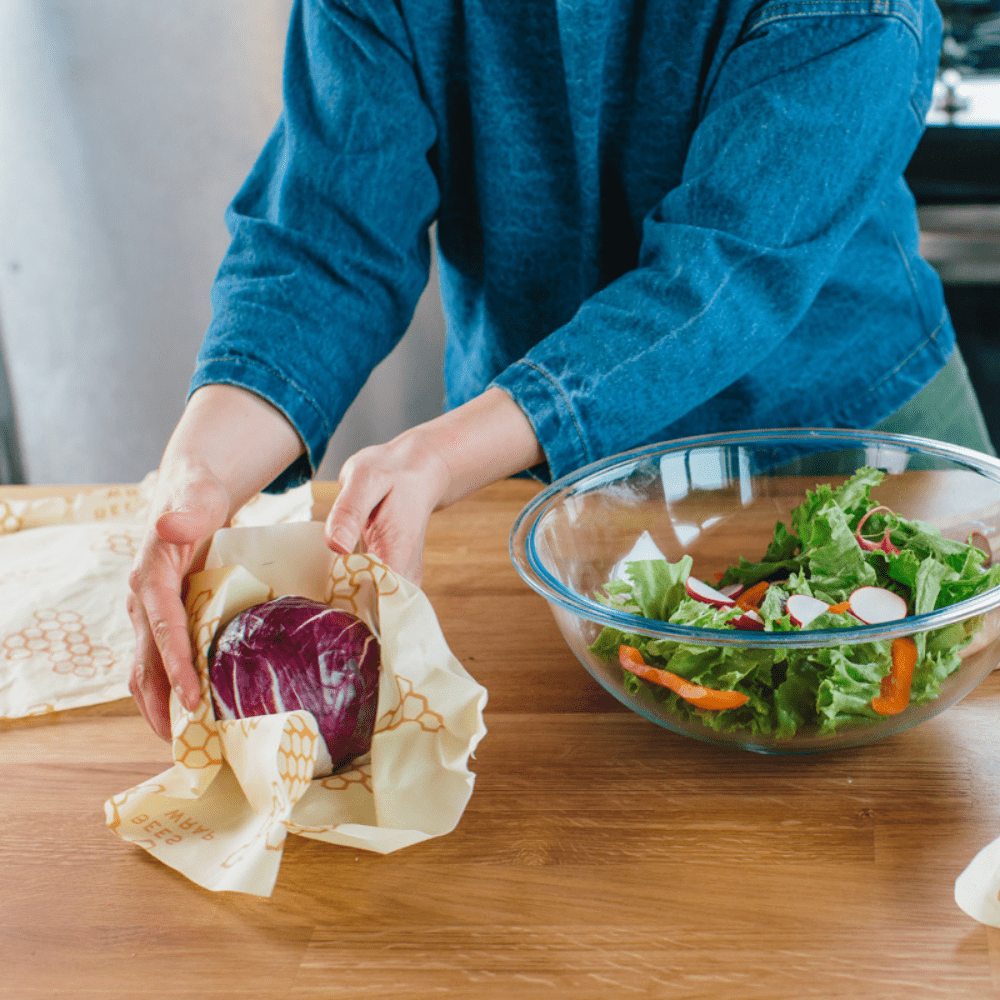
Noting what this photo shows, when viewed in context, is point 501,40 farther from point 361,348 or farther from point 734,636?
point 734,636

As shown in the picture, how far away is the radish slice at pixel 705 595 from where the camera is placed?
686 mm

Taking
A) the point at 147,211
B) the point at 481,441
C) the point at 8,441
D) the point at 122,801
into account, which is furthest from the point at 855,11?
the point at 8,441

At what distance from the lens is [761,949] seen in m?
0.52

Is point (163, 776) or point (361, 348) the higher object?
point (361, 348)

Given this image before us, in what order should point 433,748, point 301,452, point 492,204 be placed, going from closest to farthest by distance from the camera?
point 433,748 → point 301,452 → point 492,204

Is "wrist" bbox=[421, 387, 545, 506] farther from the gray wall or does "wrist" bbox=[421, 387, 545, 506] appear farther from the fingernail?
the gray wall

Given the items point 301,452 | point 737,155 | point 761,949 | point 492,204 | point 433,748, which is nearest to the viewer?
point 761,949

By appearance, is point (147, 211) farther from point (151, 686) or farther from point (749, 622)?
point (749, 622)

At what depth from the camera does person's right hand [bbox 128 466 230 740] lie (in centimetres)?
Result: 68

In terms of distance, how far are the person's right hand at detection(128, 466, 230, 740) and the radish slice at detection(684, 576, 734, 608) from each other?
0.34 metres

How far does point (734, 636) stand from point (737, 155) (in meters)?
0.45

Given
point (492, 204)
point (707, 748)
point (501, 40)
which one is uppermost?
point (501, 40)

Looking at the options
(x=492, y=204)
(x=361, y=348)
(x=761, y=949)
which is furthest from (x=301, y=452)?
(x=761, y=949)

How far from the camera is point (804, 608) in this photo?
0.64 m
